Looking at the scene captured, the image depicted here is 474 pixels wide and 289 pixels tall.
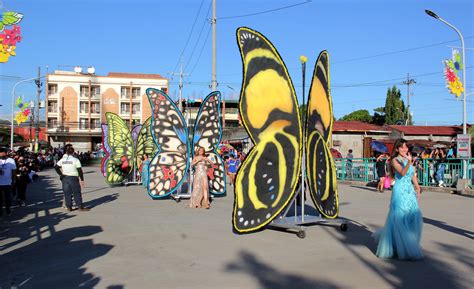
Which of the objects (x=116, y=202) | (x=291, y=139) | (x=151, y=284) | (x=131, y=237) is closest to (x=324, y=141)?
(x=291, y=139)

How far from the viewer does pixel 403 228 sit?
6270mm

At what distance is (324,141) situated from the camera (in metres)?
8.51

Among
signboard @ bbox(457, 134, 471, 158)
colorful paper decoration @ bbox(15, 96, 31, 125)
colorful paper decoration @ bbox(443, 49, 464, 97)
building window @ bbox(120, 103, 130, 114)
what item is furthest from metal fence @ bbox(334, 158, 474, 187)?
building window @ bbox(120, 103, 130, 114)

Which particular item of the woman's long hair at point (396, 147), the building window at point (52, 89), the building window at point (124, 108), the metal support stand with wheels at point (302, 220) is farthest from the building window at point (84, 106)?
the woman's long hair at point (396, 147)

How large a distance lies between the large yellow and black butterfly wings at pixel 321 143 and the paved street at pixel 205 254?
0.67 metres

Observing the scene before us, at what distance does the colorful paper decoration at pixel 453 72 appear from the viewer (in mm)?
20031

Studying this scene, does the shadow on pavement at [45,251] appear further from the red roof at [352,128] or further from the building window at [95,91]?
the building window at [95,91]

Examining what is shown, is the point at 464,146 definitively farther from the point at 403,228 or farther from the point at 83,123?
the point at 83,123

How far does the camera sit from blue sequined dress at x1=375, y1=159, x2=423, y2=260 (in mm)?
6242

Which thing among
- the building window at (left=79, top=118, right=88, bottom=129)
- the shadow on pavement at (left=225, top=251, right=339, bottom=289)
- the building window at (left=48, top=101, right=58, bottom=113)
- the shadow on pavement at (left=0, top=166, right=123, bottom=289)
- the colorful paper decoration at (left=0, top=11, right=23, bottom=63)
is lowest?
the shadow on pavement at (left=0, top=166, right=123, bottom=289)

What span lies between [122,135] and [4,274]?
1416cm

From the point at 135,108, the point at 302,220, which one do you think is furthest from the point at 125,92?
the point at 302,220

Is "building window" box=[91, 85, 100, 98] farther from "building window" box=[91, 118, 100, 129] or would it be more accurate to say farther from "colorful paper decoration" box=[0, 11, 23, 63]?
"colorful paper decoration" box=[0, 11, 23, 63]

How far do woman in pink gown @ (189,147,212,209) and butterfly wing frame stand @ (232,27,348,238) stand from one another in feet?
13.9
